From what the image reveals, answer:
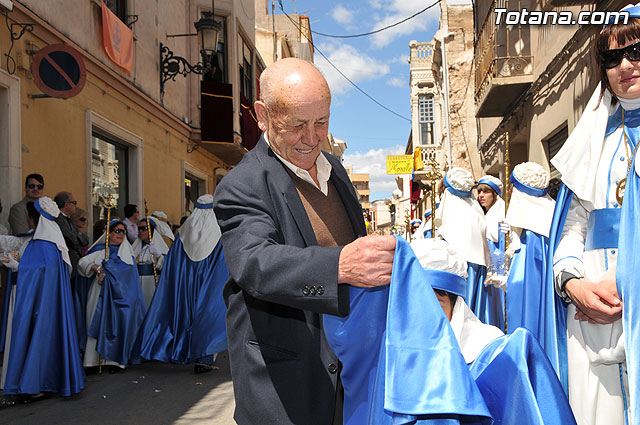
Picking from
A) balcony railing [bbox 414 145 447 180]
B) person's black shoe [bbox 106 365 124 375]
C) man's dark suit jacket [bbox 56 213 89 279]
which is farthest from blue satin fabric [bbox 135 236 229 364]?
balcony railing [bbox 414 145 447 180]

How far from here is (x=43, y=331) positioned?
19.0ft

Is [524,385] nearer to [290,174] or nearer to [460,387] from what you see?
[460,387]

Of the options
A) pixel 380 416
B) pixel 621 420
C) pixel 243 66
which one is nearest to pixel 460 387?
pixel 380 416

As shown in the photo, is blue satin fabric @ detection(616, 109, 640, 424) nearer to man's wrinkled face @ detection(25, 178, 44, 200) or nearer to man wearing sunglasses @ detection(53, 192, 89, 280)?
man wearing sunglasses @ detection(53, 192, 89, 280)

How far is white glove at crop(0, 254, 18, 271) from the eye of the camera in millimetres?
5844

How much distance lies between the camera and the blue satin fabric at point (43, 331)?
222 inches

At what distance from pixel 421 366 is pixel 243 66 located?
63.7 feet

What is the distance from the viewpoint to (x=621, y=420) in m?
2.35

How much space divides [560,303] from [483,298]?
375 cm

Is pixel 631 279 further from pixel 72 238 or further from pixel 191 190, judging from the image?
pixel 191 190

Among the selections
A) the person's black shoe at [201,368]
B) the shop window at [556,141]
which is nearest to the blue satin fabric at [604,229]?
the person's black shoe at [201,368]

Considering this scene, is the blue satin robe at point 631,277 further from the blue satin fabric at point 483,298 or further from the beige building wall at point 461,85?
the beige building wall at point 461,85

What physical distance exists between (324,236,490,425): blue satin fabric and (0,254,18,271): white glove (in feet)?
16.7

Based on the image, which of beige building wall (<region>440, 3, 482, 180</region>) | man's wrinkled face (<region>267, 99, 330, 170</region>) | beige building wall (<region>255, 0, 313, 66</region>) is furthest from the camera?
beige building wall (<region>255, 0, 313, 66</region>)
